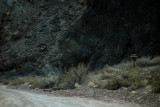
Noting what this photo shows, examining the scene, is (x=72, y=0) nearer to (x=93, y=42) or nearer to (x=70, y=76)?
(x=93, y=42)

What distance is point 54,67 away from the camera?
58.7 feet

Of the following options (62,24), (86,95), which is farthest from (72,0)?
(86,95)

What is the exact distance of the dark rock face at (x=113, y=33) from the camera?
50.3 ft

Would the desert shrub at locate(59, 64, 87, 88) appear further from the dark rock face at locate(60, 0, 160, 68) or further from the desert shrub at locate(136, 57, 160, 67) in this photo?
the dark rock face at locate(60, 0, 160, 68)

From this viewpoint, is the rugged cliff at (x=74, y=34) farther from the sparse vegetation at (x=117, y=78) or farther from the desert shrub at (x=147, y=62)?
the sparse vegetation at (x=117, y=78)

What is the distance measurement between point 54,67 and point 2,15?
40.5ft

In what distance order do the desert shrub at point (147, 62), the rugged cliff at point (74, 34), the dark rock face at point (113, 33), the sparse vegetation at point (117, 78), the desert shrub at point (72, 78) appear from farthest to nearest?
1. the rugged cliff at point (74, 34)
2. the dark rock face at point (113, 33)
3. the desert shrub at point (147, 62)
4. the desert shrub at point (72, 78)
5. the sparse vegetation at point (117, 78)

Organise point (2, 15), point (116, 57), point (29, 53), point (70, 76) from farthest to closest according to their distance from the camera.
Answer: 1. point (2, 15)
2. point (29, 53)
3. point (116, 57)
4. point (70, 76)

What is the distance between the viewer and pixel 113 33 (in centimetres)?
1648

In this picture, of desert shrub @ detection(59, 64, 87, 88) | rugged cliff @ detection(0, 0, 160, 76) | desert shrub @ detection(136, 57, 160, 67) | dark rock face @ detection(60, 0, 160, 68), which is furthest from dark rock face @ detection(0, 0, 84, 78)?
desert shrub @ detection(136, 57, 160, 67)

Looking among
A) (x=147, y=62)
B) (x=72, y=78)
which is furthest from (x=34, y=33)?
(x=147, y=62)

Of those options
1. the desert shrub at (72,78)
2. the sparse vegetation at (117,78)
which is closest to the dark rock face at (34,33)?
the sparse vegetation at (117,78)

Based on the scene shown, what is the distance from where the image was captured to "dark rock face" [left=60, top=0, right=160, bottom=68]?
15336mm

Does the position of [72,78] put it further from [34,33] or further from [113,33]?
[34,33]
